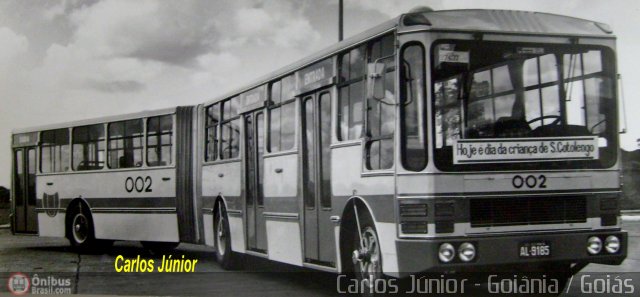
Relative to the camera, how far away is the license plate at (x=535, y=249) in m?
7.39

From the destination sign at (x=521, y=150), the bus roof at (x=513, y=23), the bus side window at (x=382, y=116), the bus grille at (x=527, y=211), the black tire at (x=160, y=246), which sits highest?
the bus roof at (x=513, y=23)

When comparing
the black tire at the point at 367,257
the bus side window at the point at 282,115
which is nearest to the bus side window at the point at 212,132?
the bus side window at the point at 282,115

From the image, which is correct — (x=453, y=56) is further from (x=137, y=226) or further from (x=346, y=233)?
(x=137, y=226)

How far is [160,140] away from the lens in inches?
551

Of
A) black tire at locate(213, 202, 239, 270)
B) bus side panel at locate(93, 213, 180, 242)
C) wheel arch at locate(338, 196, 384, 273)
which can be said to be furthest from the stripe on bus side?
wheel arch at locate(338, 196, 384, 273)

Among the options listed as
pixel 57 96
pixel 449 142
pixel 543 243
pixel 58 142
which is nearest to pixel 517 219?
pixel 543 243

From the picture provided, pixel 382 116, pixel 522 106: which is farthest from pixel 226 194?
pixel 522 106

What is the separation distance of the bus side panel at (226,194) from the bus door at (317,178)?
227 centimetres

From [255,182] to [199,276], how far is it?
136cm

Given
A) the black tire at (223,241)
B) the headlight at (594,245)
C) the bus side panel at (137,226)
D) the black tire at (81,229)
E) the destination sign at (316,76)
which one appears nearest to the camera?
the headlight at (594,245)

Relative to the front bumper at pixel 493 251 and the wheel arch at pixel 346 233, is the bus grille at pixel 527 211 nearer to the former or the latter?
the front bumper at pixel 493 251

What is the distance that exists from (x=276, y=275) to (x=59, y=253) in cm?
538

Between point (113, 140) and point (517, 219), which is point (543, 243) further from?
point (113, 140)

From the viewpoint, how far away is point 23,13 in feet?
34.1
